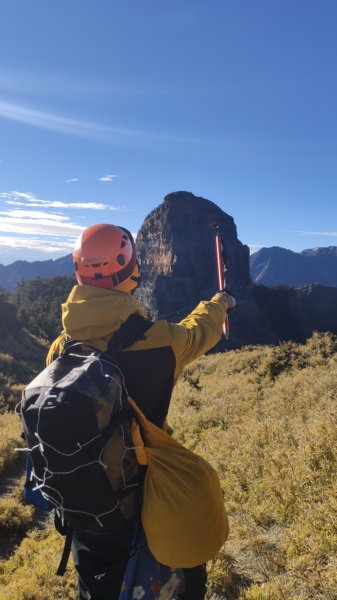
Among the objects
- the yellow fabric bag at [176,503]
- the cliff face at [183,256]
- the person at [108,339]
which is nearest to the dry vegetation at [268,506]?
the person at [108,339]

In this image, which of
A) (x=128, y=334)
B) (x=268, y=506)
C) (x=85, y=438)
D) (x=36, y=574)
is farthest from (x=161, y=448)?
(x=36, y=574)

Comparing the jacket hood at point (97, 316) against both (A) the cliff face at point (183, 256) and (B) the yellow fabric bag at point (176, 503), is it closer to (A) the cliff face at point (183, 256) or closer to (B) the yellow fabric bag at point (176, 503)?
(B) the yellow fabric bag at point (176, 503)

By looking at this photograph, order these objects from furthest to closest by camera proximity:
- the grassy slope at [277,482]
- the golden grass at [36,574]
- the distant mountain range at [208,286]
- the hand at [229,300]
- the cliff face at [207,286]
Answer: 1. the distant mountain range at [208,286]
2. the cliff face at [207,286]
3. the golden grass at [36,574]
4. the grassy slope at [277,482]
5. the hand at [229,300]

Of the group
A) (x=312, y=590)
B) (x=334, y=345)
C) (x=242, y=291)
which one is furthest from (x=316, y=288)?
(x=312, y=590)

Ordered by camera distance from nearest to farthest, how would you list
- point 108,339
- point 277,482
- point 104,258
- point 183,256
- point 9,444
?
point 108,339 < point 104,258 < point 277,482 < point 9,444 < point 183,256

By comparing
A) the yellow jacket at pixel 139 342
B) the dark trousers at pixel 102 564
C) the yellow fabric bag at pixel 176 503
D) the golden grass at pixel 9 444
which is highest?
the yellow jacket at pixel 139 342

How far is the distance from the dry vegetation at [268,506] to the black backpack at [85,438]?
6.96 ft

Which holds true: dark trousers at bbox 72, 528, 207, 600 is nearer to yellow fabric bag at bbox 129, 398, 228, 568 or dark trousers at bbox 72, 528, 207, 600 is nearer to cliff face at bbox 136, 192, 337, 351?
yellow fabric bag at bbox 129, 398, 228, 568

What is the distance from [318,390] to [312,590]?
5.49 meters

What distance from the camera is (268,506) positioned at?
5227mm

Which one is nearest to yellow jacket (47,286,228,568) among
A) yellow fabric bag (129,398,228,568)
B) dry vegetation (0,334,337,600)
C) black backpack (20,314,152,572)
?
yellow fabric bag (129,398,228,568)

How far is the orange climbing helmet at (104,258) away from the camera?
280cm

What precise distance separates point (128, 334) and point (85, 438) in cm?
62

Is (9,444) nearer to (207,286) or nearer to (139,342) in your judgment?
(139,342)
